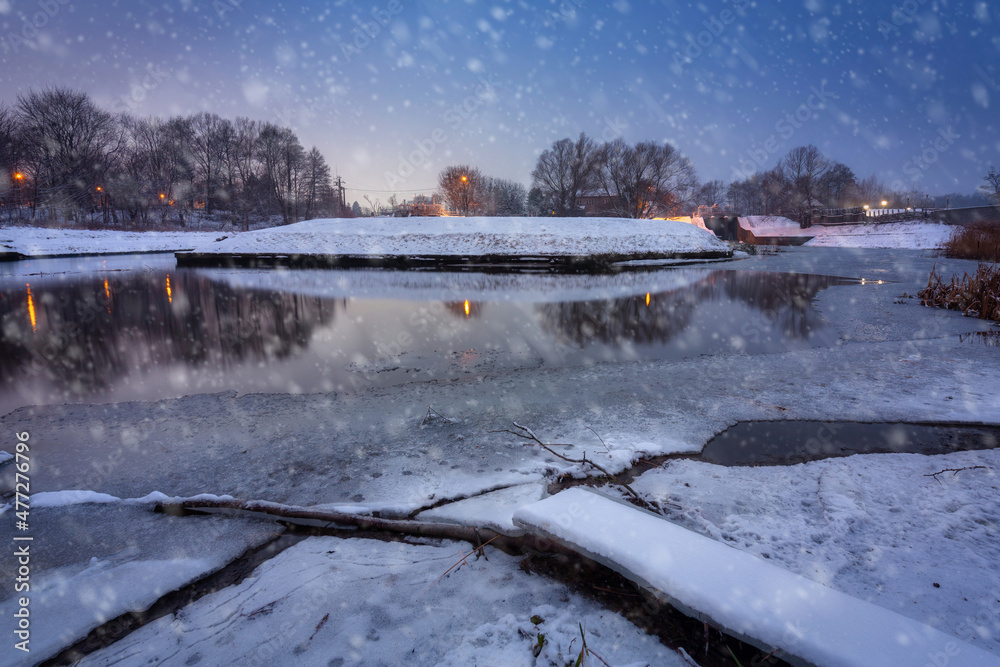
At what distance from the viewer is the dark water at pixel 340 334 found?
5.89m

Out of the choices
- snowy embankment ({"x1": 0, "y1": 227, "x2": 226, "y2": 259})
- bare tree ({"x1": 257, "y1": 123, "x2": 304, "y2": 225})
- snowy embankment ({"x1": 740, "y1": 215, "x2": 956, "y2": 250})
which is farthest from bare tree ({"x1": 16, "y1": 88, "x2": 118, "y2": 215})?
snowy embankment ({"x1": 740, "y1": 215, "x2": 956, "y2": 250})

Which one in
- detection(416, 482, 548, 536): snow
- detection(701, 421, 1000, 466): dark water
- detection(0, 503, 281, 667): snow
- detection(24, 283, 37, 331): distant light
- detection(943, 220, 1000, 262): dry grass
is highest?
detection(943, 220, 1000, 262): dry grass

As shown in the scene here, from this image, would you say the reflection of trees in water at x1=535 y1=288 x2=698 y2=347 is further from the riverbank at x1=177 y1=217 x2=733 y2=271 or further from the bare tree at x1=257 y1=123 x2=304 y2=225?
the bare tree at x1=257 y1=123 x2=304 y2=225

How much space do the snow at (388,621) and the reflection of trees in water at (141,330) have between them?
199 inches

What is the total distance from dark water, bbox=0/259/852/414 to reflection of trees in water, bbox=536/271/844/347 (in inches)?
2.1

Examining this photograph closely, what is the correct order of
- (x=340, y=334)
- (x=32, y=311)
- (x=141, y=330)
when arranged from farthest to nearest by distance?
(x=32, y=311)
(x=141, y=330)
(x=340, y=334)

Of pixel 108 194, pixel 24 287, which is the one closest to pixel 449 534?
pixel 24 287

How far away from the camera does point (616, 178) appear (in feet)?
198

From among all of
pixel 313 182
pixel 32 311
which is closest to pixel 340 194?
pixel 313 182

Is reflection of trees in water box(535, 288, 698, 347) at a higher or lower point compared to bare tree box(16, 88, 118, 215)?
lower

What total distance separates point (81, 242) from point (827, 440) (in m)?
45.7

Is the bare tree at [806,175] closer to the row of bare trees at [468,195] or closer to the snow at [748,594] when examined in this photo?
the row of bare trees at [468,195]

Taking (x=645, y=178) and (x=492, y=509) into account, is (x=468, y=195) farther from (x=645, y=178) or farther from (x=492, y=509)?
(x=492, y=509)

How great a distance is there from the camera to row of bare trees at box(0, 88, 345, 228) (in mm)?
43550
